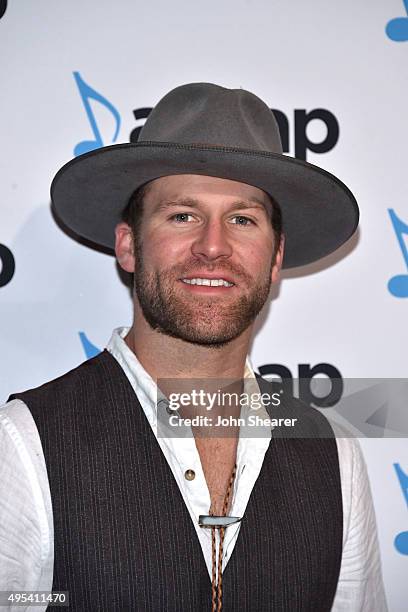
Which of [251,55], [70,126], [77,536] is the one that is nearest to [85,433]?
[77,536]

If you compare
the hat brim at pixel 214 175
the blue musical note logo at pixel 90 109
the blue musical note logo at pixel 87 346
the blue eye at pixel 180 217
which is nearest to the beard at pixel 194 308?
the blue eye at pixel 180 217

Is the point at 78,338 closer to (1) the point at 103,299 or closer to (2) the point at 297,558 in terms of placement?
(1) the point at 103,299

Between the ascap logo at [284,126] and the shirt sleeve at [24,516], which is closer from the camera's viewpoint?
the shirt sleeve at [24,516]

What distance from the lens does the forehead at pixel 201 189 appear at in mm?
1575

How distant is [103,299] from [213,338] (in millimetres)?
467

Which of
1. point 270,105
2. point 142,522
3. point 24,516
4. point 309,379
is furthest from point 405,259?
point 24,516

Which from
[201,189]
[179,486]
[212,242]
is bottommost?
[179,486]

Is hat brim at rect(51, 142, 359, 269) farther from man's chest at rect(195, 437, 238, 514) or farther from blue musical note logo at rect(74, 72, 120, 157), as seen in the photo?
man's chest at rect(195, 437, 238, 514)

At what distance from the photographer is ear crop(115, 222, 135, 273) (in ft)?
5.64

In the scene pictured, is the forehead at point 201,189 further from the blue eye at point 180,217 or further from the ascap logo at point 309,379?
the ascap logo at point 309,379

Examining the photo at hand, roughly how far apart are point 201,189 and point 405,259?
0.73 metres

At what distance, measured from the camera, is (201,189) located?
1.58 meters

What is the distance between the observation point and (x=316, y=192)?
1.67 meters

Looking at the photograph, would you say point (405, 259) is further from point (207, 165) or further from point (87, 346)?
point (87, 346)
